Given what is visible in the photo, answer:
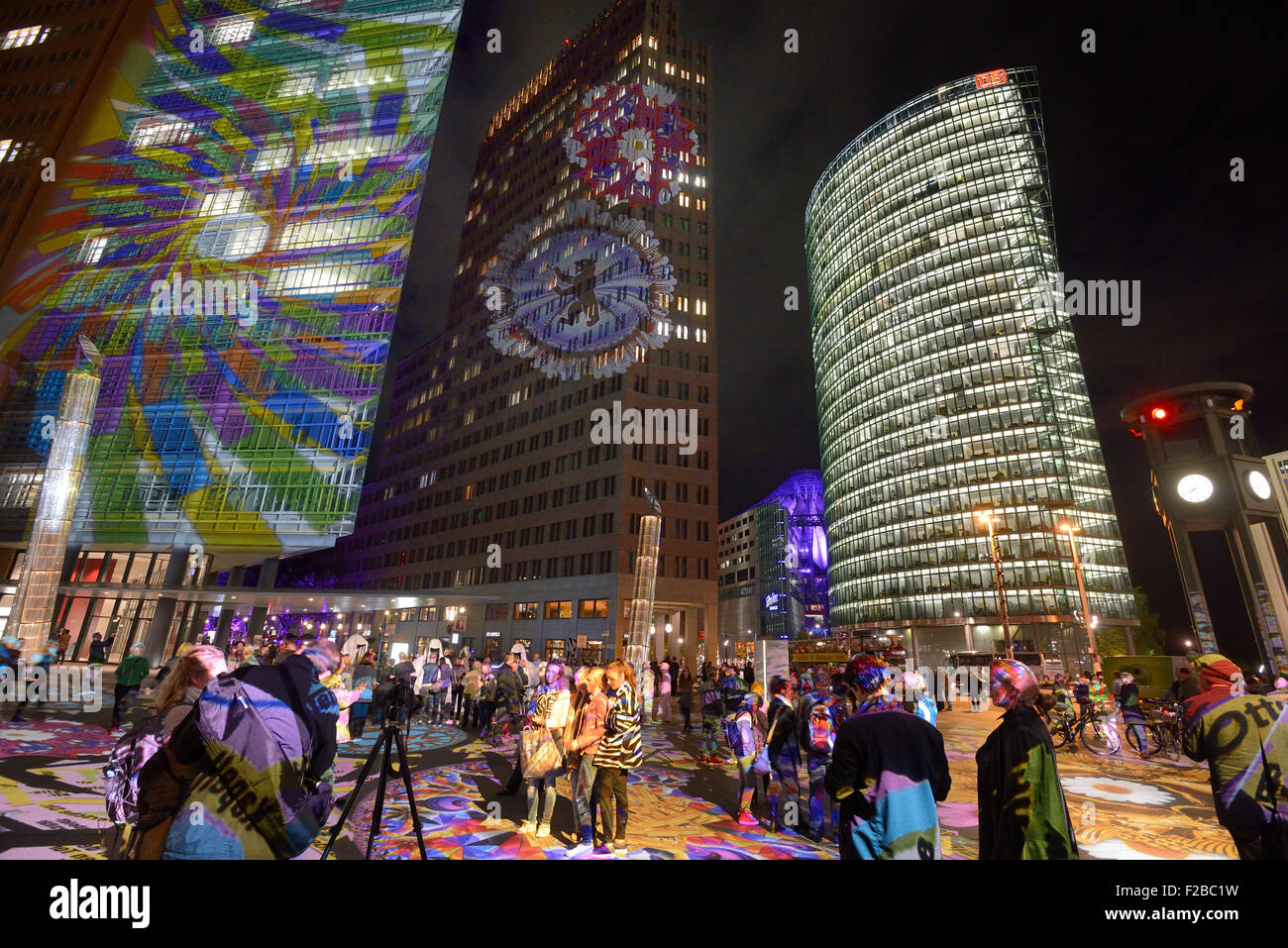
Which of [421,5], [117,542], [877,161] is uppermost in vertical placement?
[877,161]

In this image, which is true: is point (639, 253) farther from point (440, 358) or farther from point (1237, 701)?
point (1237, 701)

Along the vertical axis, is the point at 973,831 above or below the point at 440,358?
below

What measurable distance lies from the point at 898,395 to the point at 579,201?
189 feet

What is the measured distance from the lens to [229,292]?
153 feet

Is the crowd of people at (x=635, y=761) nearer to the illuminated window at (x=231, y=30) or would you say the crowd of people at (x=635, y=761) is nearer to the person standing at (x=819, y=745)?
the person standing at (x=819, y=745)

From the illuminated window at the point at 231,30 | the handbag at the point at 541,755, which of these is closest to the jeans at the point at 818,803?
the handbag at the point at 541,755

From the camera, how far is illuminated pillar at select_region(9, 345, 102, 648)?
14156 mm

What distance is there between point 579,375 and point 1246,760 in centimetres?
5763

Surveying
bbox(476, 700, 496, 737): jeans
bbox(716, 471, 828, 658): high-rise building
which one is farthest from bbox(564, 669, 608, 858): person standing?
bbox(716, 471, 828, 658): high-rise building

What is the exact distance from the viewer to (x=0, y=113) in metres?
48.2

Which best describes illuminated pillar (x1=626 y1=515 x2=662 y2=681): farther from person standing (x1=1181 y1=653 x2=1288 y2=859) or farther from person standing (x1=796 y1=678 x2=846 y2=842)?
person standing (x1=1181 y1=653 x2=1288 y2=859)

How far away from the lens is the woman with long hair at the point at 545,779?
290 inches

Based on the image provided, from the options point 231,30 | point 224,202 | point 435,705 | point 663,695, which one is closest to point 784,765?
point 435,705
